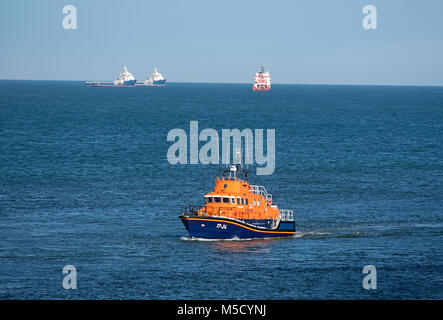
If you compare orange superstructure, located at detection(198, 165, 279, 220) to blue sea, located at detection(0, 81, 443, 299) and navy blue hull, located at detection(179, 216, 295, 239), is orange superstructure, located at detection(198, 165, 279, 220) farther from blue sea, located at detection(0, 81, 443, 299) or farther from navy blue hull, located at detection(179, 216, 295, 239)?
blue sea, located at detection(0, 81, 443, 299)

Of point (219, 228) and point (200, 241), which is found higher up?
point (219, 228)

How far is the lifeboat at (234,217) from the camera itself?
203ft

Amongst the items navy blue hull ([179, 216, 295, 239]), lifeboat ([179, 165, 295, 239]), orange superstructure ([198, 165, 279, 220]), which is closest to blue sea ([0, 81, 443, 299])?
navy blue hull ([179, 216, 295, 239])

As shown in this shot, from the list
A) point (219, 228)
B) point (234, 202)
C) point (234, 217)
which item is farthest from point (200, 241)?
point (234, 202)

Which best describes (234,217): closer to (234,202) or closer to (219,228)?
(234,202)

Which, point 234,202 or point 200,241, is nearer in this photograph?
point 200,241

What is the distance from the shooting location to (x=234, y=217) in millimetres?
63000

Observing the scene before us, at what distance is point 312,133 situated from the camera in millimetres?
166375

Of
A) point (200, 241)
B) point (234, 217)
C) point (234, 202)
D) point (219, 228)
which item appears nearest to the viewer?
point (219, 228)

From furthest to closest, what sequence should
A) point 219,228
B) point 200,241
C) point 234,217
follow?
point 234,217
point 200,241
point 219,228

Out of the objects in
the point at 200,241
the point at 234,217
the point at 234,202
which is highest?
the point at 234,202

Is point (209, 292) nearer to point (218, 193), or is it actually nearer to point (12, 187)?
point (218, 193)

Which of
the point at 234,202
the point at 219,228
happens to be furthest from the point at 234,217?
the point at 219,228
